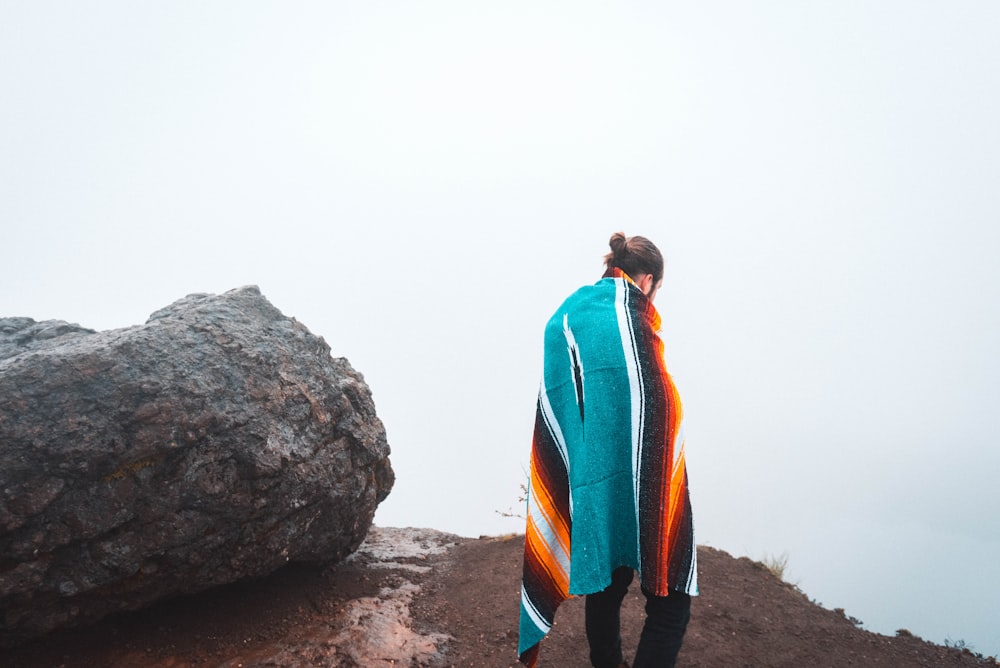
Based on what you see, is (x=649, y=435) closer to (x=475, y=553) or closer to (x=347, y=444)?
(x=347, y=444)

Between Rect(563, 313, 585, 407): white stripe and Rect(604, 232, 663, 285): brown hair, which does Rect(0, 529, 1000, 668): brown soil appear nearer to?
Rect(563, 313, 585, 407): white stripe

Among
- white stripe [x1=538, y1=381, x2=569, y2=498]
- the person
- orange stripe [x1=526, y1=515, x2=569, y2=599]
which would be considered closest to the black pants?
the person

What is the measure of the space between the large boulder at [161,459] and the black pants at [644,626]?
2.13 m

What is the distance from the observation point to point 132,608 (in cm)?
402

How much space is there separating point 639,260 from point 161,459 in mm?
2927

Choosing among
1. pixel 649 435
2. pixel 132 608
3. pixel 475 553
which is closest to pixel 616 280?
pixel 649 435

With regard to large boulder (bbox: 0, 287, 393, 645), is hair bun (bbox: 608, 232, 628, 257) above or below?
above

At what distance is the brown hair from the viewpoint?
357cm

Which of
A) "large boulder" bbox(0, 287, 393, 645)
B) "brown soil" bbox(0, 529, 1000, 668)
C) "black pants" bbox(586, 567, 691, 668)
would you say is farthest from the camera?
"brown soil" bbox(0, 529, 1000, 668)

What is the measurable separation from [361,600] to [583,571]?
94.5 inches

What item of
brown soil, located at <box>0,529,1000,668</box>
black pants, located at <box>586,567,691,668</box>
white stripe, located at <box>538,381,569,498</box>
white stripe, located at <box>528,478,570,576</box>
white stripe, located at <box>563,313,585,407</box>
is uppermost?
white stripe, located at <box>563,313,585,407</box>

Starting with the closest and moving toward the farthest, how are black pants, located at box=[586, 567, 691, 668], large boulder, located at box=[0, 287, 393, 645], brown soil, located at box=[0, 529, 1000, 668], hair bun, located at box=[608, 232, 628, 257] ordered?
black pants, located at box=[586, 567, 691, 668] → large boulder, located at box=[0, 287, 393, 645] → hair bun, located at box=[608, 232, 628, 257] → brown soil, located at box=[0, 529, 1000, 668]

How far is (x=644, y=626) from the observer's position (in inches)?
127

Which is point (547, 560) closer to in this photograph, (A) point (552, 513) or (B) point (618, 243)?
(A) point (552, 513)
